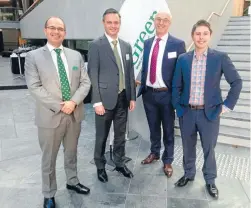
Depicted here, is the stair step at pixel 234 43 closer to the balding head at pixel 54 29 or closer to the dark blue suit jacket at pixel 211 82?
the dark blue suit jacket at pixel 211 82

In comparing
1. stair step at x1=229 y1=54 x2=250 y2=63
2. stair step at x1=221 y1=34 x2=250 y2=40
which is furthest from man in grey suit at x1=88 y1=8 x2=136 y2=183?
stair step at x1=221 y1=34 x2=250 y2=40

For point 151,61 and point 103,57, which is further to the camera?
point 151,61

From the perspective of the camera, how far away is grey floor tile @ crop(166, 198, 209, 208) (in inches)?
89.6

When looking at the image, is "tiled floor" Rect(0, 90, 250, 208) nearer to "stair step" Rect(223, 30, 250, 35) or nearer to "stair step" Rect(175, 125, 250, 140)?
"stair step" Rect(175, 125, 250, 140)

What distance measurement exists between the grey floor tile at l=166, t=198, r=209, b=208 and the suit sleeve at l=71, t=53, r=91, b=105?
1.24 meters

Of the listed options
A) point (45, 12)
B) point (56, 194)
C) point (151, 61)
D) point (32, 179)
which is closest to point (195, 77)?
point (151, 61)

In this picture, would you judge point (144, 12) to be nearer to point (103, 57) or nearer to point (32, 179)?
point (103, 57)

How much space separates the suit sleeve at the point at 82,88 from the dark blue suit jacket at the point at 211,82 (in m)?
0.81

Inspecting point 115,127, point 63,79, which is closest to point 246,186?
point 115,127

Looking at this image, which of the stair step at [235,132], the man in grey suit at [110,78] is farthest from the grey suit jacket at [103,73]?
the stair step at [235,132]

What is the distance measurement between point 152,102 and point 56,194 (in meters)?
1.32

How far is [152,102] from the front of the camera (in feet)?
8.85

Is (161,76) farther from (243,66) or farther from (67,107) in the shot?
(243,66)

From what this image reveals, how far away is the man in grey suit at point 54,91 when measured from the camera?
1995mm
